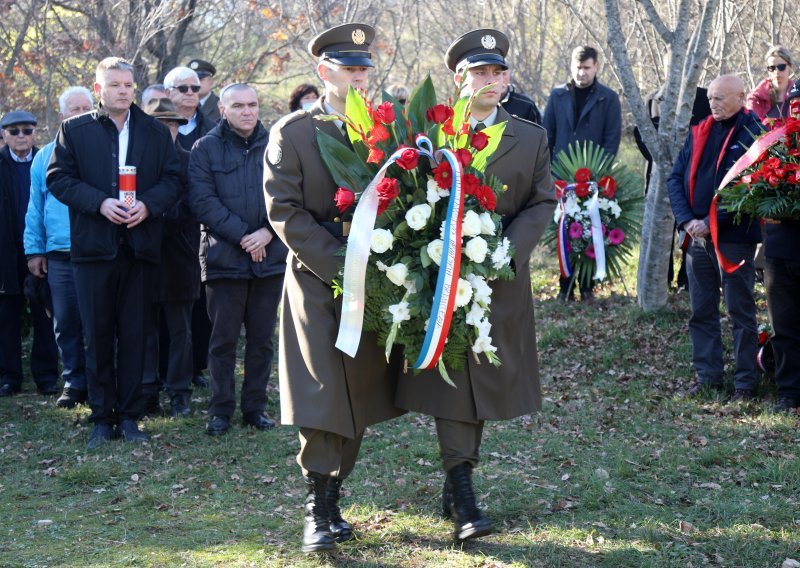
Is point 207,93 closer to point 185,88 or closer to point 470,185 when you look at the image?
point 185,88

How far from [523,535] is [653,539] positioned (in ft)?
2.09

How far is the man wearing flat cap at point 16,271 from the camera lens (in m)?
9.16

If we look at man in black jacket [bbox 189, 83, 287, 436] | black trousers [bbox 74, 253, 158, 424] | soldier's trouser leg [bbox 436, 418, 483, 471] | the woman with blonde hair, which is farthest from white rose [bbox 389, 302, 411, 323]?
the woman with blonde hair

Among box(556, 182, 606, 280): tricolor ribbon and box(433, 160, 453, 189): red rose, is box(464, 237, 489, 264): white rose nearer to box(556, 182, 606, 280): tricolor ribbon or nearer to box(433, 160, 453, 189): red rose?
box(433, 160, 453, 189): red rose

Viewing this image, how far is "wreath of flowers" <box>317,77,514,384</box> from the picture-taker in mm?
4734

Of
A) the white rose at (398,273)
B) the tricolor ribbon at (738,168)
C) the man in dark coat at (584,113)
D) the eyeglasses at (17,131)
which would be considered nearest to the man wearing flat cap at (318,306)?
the white rose at (398,273)

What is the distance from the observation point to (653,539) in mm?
5215

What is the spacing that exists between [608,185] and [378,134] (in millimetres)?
6249

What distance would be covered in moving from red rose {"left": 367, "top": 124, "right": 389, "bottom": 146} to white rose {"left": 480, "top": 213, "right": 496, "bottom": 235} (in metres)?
0.57

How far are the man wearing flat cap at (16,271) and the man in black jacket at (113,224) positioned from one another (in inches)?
76.3

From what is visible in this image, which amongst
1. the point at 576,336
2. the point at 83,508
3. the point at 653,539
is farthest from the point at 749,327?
the point at 83,508

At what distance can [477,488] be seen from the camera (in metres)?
6.18

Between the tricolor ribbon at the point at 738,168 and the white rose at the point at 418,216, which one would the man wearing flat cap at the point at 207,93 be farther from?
the white rose at the point at 418,216

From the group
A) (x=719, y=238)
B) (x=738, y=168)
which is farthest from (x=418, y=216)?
(x=719, y=238)
